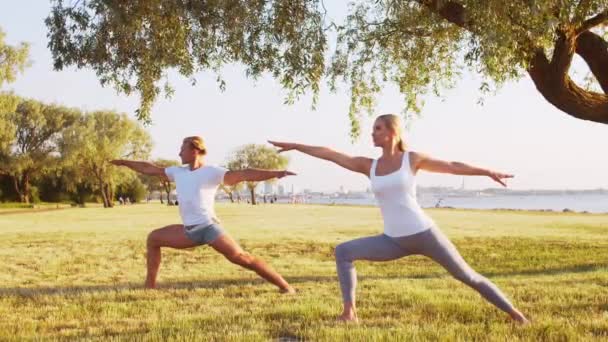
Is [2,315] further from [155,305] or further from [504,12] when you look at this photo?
[504,12]

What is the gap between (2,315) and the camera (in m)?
7.82

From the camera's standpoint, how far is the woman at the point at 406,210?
627 centimetres

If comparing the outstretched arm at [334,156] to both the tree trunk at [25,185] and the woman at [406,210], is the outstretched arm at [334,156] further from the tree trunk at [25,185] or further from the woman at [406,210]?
the tree trunk at [25,185]

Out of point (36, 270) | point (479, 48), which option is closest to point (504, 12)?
point (479, 48)

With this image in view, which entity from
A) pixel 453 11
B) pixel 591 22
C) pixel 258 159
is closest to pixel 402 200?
pixel 453 11

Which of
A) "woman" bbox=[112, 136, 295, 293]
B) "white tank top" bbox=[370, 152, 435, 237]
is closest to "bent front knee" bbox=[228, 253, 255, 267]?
"woman" bbox=[112, 136, 295, 293]

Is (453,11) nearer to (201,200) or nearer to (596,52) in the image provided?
(596,52)

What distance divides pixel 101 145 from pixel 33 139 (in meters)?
10.2

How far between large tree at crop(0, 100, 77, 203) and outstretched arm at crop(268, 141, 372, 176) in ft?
222

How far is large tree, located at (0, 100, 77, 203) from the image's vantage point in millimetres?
70938

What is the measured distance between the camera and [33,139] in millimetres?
74000

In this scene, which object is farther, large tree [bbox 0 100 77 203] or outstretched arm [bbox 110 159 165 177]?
large tree [bbox 0 100 77 203]

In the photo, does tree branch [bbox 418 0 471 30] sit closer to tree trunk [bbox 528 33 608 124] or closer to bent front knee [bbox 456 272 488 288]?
tree trunk [bbox 528 33 608 124]

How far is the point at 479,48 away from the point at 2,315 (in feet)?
24.6
